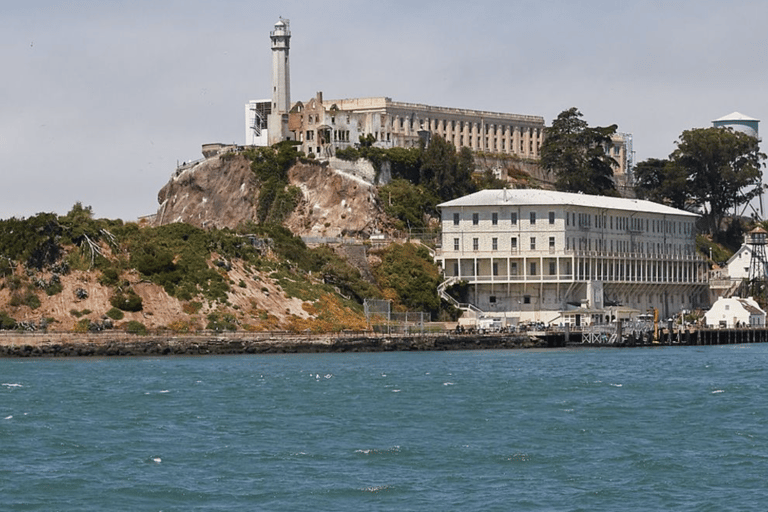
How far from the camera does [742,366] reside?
82.6 metres

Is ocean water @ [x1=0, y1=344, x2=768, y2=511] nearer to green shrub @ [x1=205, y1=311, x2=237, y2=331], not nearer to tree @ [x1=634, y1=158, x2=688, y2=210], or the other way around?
green shrub @ [x1=205, y1=311, x2=237, y2=331]

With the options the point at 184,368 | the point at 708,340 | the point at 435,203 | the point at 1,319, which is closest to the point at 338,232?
the point at 435,203

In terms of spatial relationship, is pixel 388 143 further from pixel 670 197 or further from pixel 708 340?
pixel 708 340

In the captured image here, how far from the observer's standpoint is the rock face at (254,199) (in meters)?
124

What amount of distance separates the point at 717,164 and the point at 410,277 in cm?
4016

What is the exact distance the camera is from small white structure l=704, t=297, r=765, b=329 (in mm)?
116812

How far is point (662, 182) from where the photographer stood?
141m

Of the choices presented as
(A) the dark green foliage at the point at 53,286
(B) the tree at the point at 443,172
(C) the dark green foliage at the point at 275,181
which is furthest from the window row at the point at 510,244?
(A) the dark green foliage at the point at 53,286

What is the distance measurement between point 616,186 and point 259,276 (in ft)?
176

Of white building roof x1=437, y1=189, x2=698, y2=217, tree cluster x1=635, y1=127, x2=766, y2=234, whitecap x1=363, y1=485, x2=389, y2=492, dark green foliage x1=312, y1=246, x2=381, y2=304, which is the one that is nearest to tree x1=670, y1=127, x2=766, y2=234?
tree cluster x1=635, y1=127, x2=766, y2=234

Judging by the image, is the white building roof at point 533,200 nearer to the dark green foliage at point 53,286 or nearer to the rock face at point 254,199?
the rock face at point 254,199

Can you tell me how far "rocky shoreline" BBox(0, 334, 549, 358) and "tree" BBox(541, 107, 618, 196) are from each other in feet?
112

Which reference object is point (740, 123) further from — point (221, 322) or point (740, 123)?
point (221, 322)

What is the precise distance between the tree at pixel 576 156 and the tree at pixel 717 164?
7.20 meters
